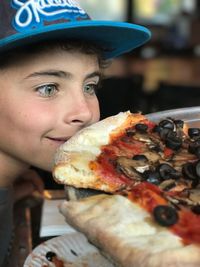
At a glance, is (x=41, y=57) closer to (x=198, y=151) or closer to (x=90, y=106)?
(x=90, y=106)

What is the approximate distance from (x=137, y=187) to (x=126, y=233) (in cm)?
10

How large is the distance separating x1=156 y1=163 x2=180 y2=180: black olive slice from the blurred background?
6.81 feet

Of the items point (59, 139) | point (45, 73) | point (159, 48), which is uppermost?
point (45, 73)

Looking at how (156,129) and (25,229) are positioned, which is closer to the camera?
(156,129)

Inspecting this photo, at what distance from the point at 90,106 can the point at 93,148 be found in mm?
239

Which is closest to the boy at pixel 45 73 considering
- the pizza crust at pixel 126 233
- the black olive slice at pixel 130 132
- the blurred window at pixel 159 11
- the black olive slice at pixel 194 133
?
the black olive slice at pixel 130 132

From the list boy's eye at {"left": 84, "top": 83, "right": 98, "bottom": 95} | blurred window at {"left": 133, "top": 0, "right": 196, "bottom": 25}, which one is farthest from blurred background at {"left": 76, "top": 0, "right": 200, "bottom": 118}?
boy's eye at {"left": 84, "top": 83, "right": 98, "bottom": 95}

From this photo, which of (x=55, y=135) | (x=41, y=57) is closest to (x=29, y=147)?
(x=55, y=135)

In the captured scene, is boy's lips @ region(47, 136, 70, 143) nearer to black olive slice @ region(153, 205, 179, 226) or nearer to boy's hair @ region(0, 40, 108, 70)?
boy's hair @ region(0, 40, 108, 70)

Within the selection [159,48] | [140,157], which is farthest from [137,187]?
[159,48]

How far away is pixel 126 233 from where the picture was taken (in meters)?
0.63

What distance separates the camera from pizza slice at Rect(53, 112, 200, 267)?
0.61m

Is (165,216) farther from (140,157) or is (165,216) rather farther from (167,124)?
(167,124)

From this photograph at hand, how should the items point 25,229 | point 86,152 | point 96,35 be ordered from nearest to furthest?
point 86,152 → point 96,35 → point 25,229
